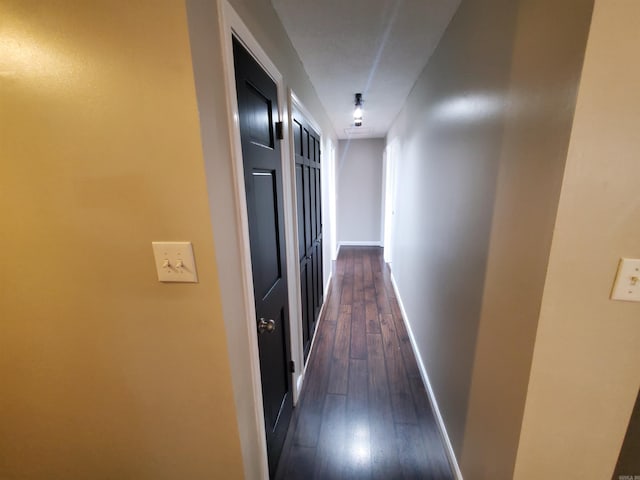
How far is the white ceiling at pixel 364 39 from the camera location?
129 centimetres

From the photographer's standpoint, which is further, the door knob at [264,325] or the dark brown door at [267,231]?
the door knob at [264,325]

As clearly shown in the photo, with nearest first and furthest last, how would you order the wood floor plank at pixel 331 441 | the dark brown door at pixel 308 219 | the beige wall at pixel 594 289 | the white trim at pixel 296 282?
the beige wall at pixel 594 289 < the wood floor plank at pixel 331 441 < the white trim at pixel 296 282 < the dark brown door at pixel 308 219

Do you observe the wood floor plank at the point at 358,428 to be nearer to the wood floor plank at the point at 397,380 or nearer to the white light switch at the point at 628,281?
the wood floor plank at the point at 397,380

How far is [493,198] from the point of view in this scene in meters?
1.01

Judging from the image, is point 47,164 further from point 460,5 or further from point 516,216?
point 460,5

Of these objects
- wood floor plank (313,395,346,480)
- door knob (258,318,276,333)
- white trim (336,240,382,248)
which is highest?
door knob (258,318,276,333)

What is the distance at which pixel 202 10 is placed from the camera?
28.1 inches

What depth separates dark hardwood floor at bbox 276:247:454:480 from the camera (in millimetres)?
1420

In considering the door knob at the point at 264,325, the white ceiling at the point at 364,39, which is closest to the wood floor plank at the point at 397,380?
the door knob at the point at 264,325

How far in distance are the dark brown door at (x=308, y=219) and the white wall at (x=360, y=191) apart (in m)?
3.12

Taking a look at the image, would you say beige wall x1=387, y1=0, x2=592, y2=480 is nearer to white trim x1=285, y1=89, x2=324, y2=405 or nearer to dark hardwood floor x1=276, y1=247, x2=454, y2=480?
dark hardwood floor x1=276, y1=247, x2=454, y2=480

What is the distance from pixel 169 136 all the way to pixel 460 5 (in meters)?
1.51

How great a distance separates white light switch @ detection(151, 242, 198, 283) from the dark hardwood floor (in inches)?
50.5

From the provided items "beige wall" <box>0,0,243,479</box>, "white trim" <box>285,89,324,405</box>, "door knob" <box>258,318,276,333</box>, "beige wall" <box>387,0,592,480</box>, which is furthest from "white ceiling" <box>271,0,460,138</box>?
"door knob" <box>258,318,276,333</box>
